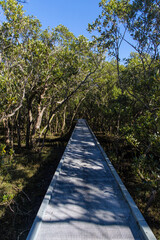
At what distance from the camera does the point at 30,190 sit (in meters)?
6.41

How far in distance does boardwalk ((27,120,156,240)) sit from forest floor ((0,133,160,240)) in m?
0.76

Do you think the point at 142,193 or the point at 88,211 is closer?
the point at 88,211

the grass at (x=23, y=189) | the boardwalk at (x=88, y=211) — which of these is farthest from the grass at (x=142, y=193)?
the grass at (x=23, y=189)

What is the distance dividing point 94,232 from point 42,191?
4081 millimetres

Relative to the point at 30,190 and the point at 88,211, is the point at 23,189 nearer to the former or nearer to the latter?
the point at 30,190

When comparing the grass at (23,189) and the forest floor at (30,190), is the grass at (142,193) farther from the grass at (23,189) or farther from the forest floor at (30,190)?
the grass at (23,189)

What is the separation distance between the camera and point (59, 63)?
27.6ft

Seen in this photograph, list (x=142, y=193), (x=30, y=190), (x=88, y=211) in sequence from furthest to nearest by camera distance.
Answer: (x=30, y=190) → (x=142, y=193) → (x=88, y=211)

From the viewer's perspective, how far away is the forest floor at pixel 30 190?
4.42m

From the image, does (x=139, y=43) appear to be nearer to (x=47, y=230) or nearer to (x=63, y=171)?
(x=63, y=171)

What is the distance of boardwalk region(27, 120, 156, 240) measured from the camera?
2.74 meters

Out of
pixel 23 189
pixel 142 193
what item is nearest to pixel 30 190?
pixel 23 189

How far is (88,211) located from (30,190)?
152 inches

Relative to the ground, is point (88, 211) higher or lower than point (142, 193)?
higher
